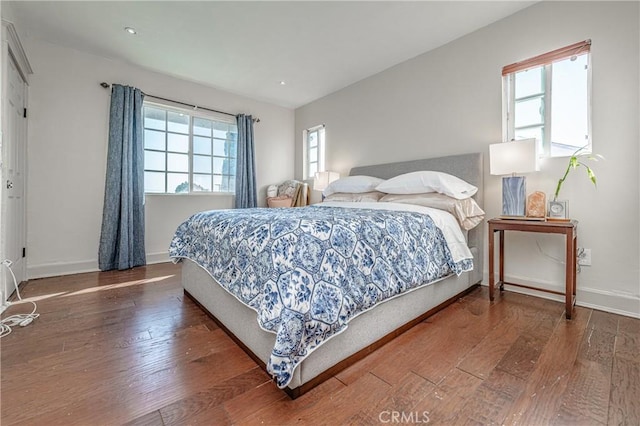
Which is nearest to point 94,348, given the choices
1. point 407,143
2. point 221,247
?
point 221,247

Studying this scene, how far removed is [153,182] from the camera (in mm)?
3607

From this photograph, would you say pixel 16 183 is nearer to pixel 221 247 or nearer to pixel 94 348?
pixel 94 348

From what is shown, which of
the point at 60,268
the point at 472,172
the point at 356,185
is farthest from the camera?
the point at 356,185

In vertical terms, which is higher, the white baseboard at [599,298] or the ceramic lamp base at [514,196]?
the ceramic lamp base at [514,196]

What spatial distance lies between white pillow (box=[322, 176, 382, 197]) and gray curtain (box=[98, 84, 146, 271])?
2.43 meters

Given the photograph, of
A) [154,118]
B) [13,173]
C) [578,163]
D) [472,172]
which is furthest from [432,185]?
[13,173]

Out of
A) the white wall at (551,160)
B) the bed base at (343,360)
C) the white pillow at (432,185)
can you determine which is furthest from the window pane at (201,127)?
the white pillow at (432,185)

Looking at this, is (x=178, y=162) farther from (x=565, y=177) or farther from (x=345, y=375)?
(x=565, y=177)

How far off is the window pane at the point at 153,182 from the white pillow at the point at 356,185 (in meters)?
2.29

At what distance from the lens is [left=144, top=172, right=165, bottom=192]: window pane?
11.7ft

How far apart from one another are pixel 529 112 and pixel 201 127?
3925 millimetres

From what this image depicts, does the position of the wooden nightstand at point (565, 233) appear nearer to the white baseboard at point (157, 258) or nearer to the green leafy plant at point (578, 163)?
the green leafy plant at point (578, 163)

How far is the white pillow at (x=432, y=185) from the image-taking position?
2.30 m

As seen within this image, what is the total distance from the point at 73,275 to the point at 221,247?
98.5 inches
